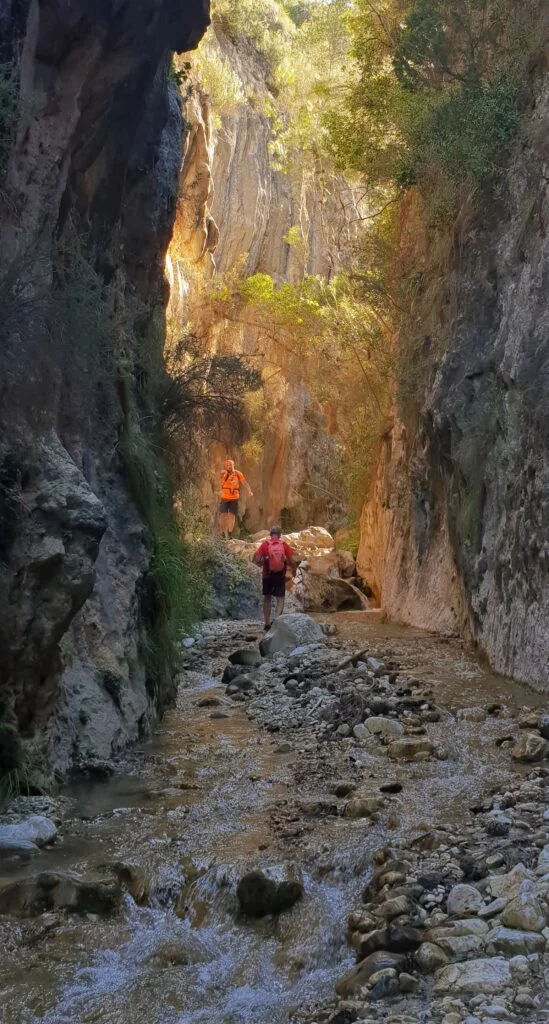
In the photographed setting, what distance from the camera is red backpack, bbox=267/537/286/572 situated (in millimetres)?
15727

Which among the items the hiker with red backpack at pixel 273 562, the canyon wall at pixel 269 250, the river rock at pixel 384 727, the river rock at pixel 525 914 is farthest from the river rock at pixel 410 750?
the canyon wall at pixel 269 250

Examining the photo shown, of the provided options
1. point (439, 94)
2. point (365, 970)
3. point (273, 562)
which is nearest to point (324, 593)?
point (273, 562)

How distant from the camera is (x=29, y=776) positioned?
695cm

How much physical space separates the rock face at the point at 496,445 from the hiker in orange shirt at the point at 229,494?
22.3 ft

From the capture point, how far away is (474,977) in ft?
13.4

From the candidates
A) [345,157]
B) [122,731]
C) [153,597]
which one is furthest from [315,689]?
[345,157]

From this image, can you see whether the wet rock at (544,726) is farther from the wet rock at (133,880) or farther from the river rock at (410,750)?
the wet rock at (133,880)

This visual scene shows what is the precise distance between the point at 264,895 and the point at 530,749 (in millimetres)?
3154

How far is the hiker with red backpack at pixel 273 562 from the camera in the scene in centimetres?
1578

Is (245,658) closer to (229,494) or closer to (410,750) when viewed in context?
(410,750)

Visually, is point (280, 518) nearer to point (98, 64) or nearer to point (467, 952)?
point (98, 64)

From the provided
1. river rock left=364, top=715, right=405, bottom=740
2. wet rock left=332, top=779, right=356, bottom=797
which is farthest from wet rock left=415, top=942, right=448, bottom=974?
river rock left=364, top=715, right=405, bottom=740

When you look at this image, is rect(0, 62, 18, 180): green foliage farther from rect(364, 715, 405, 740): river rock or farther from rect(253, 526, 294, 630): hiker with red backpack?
rect(253, 526, 294, 630): hiker with red backpack

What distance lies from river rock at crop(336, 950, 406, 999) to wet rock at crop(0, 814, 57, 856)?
244 centimetres
